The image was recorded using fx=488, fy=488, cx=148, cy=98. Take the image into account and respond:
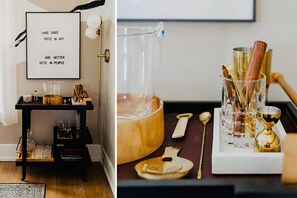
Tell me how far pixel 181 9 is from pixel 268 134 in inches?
22.0

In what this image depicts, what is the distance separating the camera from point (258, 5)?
1.36 m

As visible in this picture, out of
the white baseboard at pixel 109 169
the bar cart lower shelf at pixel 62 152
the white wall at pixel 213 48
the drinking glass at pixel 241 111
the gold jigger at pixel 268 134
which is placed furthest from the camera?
the bar cart lower shelf at pixel 62 152

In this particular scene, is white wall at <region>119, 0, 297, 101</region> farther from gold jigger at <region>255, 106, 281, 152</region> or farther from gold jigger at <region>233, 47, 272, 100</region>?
gold jigger at <region>255, 106, 281, 152</region>

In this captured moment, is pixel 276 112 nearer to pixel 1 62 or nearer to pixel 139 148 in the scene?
pixel 139 148

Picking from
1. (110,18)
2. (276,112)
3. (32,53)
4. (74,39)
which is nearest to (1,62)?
(32,53)

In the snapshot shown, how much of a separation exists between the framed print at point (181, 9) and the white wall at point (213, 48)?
0.02 meters

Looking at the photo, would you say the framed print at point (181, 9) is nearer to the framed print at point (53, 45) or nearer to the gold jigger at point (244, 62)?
the gold jigger at point (244, 62)

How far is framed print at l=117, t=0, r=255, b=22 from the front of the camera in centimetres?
140

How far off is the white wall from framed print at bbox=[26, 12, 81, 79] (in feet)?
5.65

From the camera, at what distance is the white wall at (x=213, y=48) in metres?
1.35

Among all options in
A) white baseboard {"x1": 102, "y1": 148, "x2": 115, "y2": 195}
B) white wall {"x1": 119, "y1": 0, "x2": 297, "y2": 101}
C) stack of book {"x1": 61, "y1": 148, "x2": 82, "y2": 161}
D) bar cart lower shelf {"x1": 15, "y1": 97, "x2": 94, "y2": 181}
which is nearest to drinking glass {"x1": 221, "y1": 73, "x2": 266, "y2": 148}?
white wall {"x1": 119, "y1": 0, "x2": 297, "y2": 101}

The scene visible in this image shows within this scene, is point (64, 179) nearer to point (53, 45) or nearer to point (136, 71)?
point (53, 45)

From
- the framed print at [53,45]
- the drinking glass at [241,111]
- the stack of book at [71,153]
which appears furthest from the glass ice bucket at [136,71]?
the framed print at [53,45]

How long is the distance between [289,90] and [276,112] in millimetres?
324
